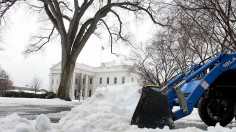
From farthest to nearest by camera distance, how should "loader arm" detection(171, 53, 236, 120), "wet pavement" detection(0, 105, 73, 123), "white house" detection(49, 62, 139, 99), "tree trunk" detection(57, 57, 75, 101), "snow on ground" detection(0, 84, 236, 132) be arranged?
"white house" detection(49, 62, 139, 99), "tree trunk" detection(57, 57, 75, 101), "wet pavement" detection(0, 105, 73, 123), "loader arm" detection(171, 53, 236, 120), "snow on ground" detection(0, 84, 236, 132)

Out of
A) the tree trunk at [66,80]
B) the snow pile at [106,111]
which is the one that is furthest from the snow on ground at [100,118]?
the tree trunk at [66,80]

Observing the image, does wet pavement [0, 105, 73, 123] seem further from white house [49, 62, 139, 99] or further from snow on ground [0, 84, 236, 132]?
white house [49, 62, 139, 99]

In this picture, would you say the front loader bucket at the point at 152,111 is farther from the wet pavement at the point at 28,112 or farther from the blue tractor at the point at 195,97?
the wet pavement at the point at 28,112

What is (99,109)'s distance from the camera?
5.73m

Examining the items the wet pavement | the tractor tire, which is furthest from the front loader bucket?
the wet pavement

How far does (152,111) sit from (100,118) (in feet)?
2.80

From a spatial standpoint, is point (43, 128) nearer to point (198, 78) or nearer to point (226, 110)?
point (198, 78)

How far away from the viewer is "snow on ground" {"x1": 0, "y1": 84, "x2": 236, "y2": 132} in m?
4.84

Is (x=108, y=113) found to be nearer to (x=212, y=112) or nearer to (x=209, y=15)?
(x=212, y=112)

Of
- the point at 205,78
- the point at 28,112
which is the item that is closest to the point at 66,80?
the point at 28,112

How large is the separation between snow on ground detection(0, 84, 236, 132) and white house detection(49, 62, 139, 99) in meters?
83.7

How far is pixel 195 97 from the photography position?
220 inches

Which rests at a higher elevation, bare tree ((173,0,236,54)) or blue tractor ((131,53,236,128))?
bare tree ((173,0,236,54))

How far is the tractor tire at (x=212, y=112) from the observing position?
6.51 meters
